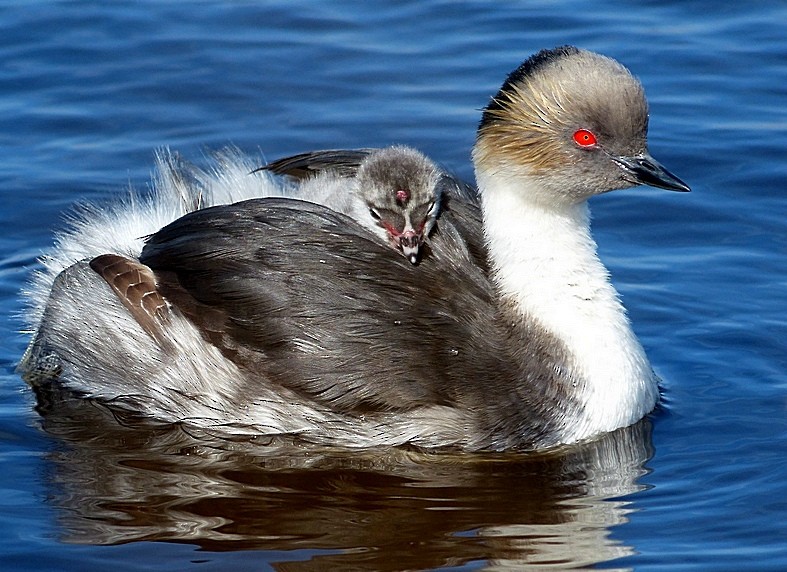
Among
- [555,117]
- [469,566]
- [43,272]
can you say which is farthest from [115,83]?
[469,566]

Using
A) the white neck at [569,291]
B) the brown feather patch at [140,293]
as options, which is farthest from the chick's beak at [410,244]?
the brown feather patch at [140,293]

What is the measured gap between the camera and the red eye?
6406 millimetres

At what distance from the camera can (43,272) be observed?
7.55m

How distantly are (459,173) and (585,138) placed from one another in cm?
265

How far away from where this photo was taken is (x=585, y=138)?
6410 millimetres

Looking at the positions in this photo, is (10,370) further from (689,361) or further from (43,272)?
(689,361)

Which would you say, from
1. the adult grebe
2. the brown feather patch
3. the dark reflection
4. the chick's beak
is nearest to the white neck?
the adult grebe

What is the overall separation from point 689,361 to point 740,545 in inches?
66.4

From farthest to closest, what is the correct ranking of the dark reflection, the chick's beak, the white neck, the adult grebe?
1. the white neck
2. the chick's beak
3. the adult grebe
4. the dark reflection

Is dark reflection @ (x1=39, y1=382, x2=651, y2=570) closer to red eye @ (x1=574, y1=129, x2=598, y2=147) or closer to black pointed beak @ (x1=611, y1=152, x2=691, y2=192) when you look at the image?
black pointed beak @ (x1=611, y1=152, x2=691, y2=192)

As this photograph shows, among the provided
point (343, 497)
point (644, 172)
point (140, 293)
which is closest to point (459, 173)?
point (644, 172)

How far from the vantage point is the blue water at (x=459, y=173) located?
5.73 m

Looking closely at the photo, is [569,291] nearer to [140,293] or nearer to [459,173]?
[140,293]

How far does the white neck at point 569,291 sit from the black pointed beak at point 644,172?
0.92 feet
